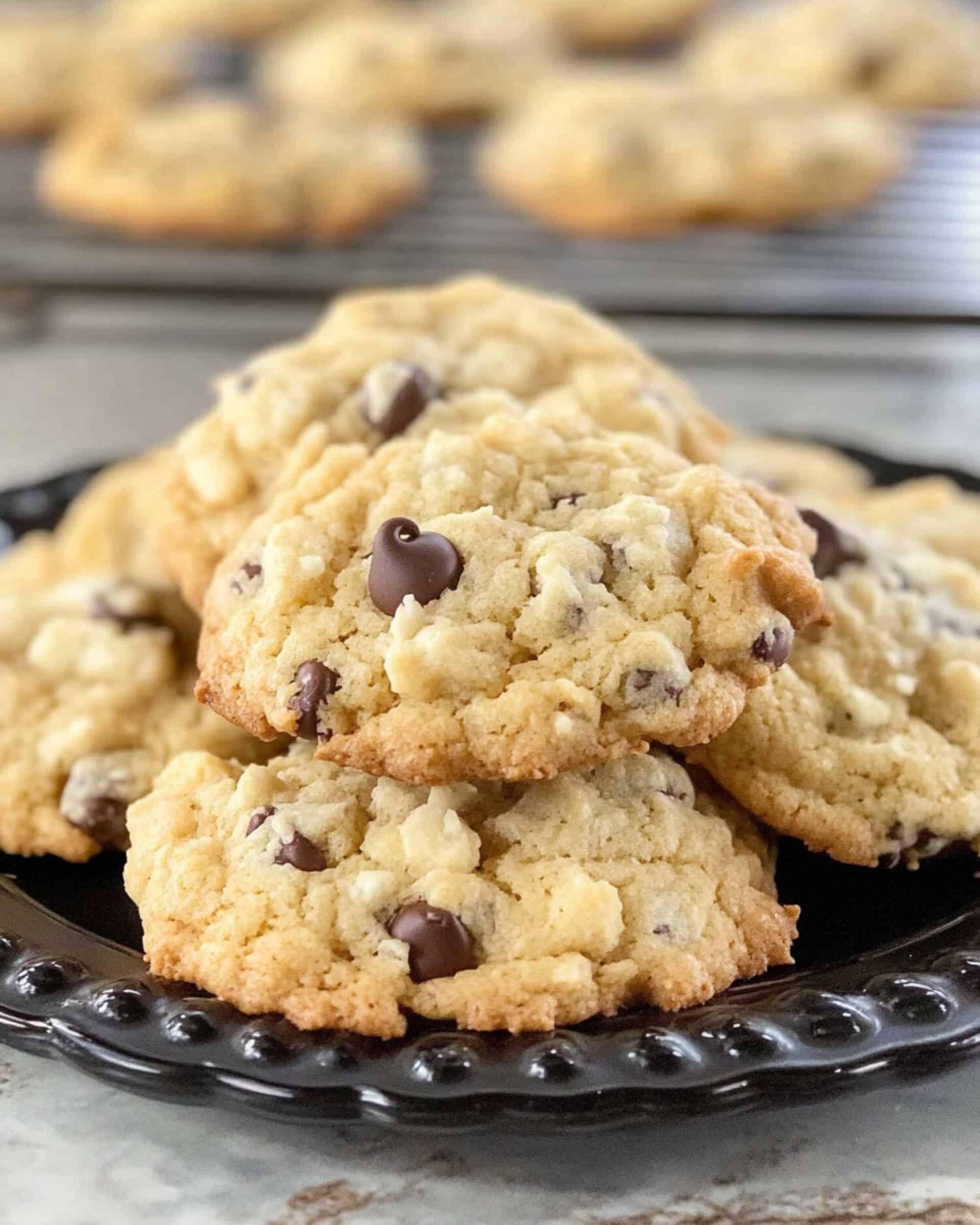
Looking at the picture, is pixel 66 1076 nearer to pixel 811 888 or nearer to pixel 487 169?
pixel 811 888

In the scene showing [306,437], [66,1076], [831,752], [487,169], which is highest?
[487,169]

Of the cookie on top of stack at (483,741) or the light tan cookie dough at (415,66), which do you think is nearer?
the cookie on top of stack at (483,741)

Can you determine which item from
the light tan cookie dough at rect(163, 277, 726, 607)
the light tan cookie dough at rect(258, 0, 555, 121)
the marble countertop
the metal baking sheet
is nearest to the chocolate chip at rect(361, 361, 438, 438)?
the light tan cookie dough at rect(163, 277, 726, 607)

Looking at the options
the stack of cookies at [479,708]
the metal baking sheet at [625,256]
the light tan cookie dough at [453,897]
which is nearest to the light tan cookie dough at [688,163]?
the metal baking sheet at [625,256]

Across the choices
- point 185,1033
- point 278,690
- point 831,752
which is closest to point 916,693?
point 831,752

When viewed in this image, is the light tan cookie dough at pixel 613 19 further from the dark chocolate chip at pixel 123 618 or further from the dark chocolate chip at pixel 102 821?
the dark chocolate chip at pixel 102 821

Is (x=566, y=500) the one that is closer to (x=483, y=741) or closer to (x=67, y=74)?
(x=483, y=741)
